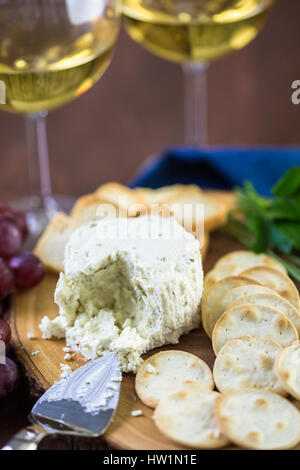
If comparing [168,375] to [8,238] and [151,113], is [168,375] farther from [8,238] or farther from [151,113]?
[151,113]

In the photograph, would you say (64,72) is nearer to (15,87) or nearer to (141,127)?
(15,87)

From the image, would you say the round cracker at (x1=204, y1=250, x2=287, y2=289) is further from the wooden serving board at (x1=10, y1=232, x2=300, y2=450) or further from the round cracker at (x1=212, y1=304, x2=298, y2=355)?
the round cracker at (x1=212, y1=304, x2=298, y2=355)

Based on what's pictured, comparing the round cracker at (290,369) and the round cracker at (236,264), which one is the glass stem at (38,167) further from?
the round cracker at (290,369)

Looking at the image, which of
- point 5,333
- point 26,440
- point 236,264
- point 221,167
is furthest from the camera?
point 221,167

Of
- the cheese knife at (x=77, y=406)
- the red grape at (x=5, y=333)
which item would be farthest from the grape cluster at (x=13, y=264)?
the cheese knife at (x=77, y=406)

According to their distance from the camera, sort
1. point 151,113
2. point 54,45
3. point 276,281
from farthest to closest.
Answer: point 151,113 → point 54,45 → point 276,281

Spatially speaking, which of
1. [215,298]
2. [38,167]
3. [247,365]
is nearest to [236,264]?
[215,298]

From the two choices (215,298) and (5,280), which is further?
(5,280)

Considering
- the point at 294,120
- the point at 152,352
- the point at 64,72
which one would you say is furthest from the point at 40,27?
the point at 294,120
